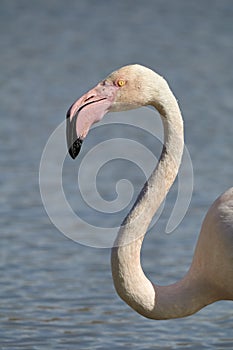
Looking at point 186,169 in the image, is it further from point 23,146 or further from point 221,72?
point 221,72

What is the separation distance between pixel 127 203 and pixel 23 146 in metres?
2.45

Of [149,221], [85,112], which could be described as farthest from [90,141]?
[85,112]

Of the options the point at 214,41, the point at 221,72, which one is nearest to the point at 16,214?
the point at 221,72

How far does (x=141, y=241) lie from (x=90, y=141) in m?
6.53

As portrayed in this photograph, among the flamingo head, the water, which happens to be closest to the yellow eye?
the flamingo head

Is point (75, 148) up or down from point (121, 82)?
down

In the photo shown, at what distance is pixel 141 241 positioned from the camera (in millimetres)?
5625

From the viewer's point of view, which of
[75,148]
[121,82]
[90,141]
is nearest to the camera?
[75,148]

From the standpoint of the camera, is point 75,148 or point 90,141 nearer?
point 75,148

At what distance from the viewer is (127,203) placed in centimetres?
998

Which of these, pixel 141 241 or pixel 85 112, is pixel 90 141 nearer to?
pixel 141 241

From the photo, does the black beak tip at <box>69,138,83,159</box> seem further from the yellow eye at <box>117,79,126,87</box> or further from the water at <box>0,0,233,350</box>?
the water at <box>0,0,233,350</box>

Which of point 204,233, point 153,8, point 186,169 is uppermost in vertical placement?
point 204,233

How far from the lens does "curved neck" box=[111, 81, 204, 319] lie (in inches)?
218
